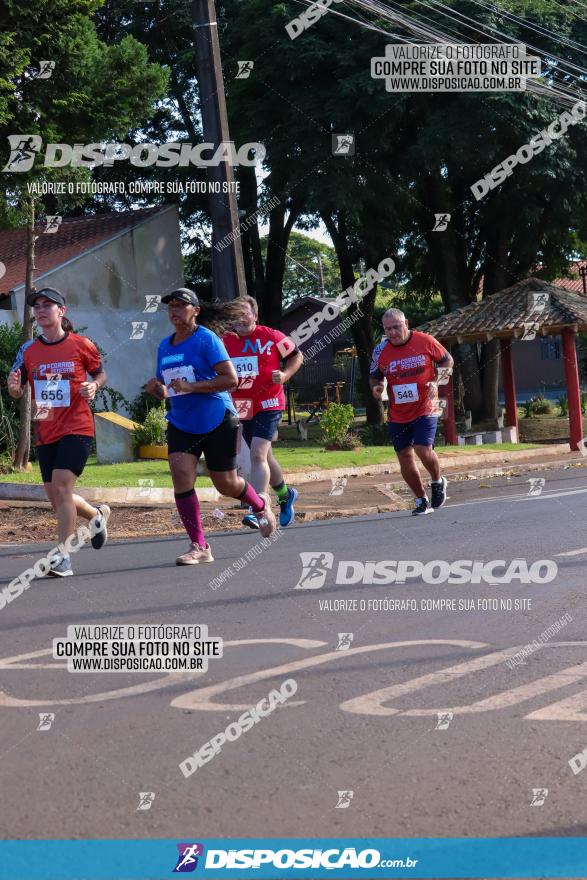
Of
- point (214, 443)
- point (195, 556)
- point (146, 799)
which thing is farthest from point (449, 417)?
point (146, 799)

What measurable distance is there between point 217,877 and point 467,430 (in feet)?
99.1

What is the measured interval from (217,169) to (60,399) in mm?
7134

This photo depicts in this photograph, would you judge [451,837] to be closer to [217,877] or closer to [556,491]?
[217,877]

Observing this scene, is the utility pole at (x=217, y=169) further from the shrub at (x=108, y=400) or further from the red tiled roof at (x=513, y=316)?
the shrub at (x=108, y=400)

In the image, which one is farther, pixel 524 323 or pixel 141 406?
pixel 141 406

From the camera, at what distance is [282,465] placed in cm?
2002

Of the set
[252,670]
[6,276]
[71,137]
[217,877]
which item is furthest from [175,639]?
[6,276]

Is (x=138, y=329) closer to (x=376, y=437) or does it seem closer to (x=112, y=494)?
(x=376, y=437)

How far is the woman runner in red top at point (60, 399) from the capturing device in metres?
8.58

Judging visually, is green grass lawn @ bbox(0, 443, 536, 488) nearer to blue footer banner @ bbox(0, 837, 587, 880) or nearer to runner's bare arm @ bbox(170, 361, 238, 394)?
runner's bare arm @ bbox(170, 361, 238, 394)

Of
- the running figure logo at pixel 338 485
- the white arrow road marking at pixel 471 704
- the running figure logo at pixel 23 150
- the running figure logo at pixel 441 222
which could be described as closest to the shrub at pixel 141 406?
the running figure logo at pixel 441 222

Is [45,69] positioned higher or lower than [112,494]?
higher

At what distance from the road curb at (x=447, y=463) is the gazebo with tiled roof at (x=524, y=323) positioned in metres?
1.09

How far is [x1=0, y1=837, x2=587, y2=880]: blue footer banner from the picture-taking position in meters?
3.15
